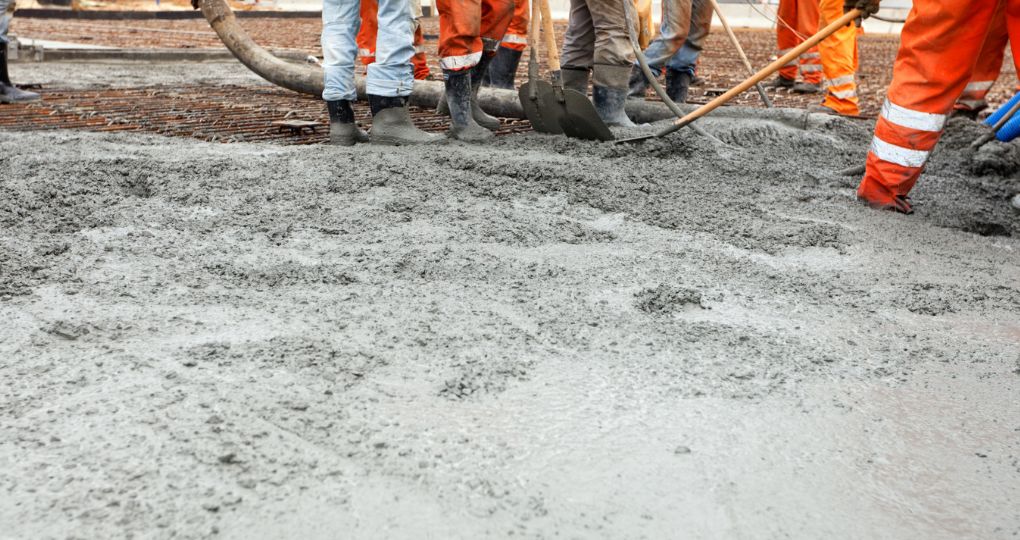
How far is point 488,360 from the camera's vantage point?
1.60 metres

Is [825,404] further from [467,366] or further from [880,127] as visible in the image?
[880,127]

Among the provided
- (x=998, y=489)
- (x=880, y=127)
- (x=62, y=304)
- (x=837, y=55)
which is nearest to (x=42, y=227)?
(x=62, y=304)

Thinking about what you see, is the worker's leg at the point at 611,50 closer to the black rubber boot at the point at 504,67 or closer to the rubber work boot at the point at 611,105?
the rubber work boot at the point at 611,105

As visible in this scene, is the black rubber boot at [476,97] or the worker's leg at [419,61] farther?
the worker's leg at [419,61]

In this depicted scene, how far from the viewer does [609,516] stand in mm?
1180

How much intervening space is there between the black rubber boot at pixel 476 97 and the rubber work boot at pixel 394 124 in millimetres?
578

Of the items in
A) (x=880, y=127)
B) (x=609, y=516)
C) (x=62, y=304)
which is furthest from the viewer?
(x=880, y=127)

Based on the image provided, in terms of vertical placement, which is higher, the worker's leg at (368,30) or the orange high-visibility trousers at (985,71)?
the orange high-visibility trousers at (985,71)

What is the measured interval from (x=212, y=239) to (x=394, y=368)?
917mm

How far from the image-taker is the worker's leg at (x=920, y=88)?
8.85 ft

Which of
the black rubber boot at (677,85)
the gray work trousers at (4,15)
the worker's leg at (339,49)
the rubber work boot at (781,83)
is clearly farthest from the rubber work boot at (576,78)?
the gray work trousers at (4,15)

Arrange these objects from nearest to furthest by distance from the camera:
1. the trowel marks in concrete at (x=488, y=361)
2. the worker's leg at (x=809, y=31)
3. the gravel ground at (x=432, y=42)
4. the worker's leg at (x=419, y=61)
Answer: the trowel marks in concrete at (x=488, y=361), the worker's leg at (x=419, y=61), the worker's leg at (x=809, y=31), the gravel ground at (x=432, y=42)

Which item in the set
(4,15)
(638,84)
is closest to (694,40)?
(638,84)

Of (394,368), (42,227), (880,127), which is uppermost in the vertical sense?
→ (880,127)
